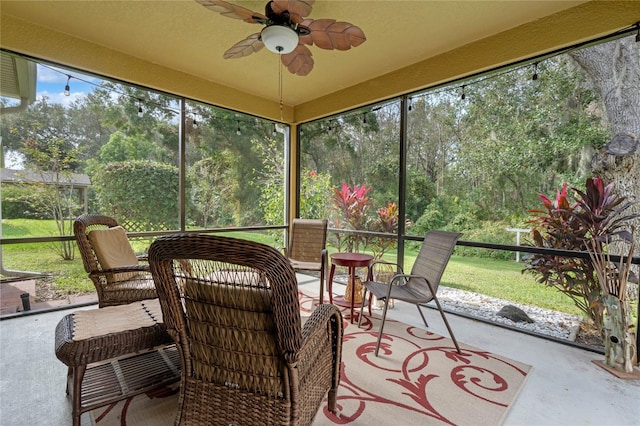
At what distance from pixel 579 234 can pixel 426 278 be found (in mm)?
1378

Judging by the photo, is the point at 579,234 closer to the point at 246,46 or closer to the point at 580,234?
the point at 580,234

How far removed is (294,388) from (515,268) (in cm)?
287

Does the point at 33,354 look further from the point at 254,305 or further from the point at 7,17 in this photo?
the point at 7,17

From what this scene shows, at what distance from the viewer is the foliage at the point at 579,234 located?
2.28 m

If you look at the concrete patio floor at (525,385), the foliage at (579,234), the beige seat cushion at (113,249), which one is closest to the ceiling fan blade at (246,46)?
the beige seat cushion at (113,249)

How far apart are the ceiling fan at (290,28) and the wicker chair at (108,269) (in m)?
1.89

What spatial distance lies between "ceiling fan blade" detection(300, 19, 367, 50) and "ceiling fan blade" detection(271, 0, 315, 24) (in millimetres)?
58

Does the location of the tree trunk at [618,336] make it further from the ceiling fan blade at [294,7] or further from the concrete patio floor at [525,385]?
the ceiling fan blade at [294,7]

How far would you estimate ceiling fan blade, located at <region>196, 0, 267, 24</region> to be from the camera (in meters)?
1.89

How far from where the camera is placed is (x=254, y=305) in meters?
1.07

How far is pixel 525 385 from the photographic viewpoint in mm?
1915

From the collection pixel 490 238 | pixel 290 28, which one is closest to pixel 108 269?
pixel 290 28

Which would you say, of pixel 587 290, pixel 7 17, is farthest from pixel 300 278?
pixel 7 17

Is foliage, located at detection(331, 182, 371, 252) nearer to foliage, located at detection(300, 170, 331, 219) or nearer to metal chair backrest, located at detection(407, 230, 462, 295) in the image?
foliage, located at detection(300, 170, 331, 219)
